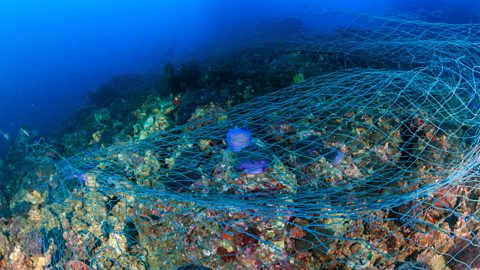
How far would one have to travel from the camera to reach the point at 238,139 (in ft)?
12.6

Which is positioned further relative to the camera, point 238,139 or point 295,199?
point 238,139

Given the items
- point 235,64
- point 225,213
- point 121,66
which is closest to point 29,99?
point 121,66

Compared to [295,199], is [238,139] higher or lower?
higher

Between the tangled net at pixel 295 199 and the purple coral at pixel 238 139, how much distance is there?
113 mm

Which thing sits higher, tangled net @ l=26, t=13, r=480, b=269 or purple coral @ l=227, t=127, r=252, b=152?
purple coral @ l=227, t=127, r=252, b=152

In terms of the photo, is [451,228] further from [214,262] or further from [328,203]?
[214,262]

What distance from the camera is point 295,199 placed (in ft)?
10.2

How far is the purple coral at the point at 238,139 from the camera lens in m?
3.80

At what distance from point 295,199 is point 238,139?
1.19 meters

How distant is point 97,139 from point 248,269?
5.99 meters

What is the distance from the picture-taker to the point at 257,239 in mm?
2922

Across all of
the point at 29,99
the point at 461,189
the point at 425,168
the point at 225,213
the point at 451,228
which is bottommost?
the point at 29,99

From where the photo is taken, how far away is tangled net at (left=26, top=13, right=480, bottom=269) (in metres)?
2.97

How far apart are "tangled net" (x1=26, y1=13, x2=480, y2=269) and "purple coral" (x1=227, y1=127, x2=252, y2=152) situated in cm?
11
